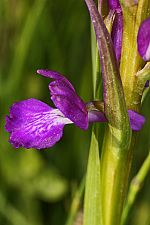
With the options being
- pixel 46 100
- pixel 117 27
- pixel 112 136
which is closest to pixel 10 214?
pixel 46 100

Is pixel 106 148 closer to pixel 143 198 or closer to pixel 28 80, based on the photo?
pixel 143 198

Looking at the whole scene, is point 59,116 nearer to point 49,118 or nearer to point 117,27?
point 49,118

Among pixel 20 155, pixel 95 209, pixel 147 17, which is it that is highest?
pixel 147 17

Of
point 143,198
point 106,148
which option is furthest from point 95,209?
point 143,198

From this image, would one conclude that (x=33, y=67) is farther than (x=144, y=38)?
Yes

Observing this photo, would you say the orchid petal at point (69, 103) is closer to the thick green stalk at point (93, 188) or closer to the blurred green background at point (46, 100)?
the thick green stalk at point (93, 188)

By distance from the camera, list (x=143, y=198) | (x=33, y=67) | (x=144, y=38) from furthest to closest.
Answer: (x=33, y=67) → (x=143, y=198) → (x=144, y=38)

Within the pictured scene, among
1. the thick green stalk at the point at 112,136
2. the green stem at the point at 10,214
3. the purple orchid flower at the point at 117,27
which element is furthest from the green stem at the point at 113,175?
the green stem at the point at 10,214
